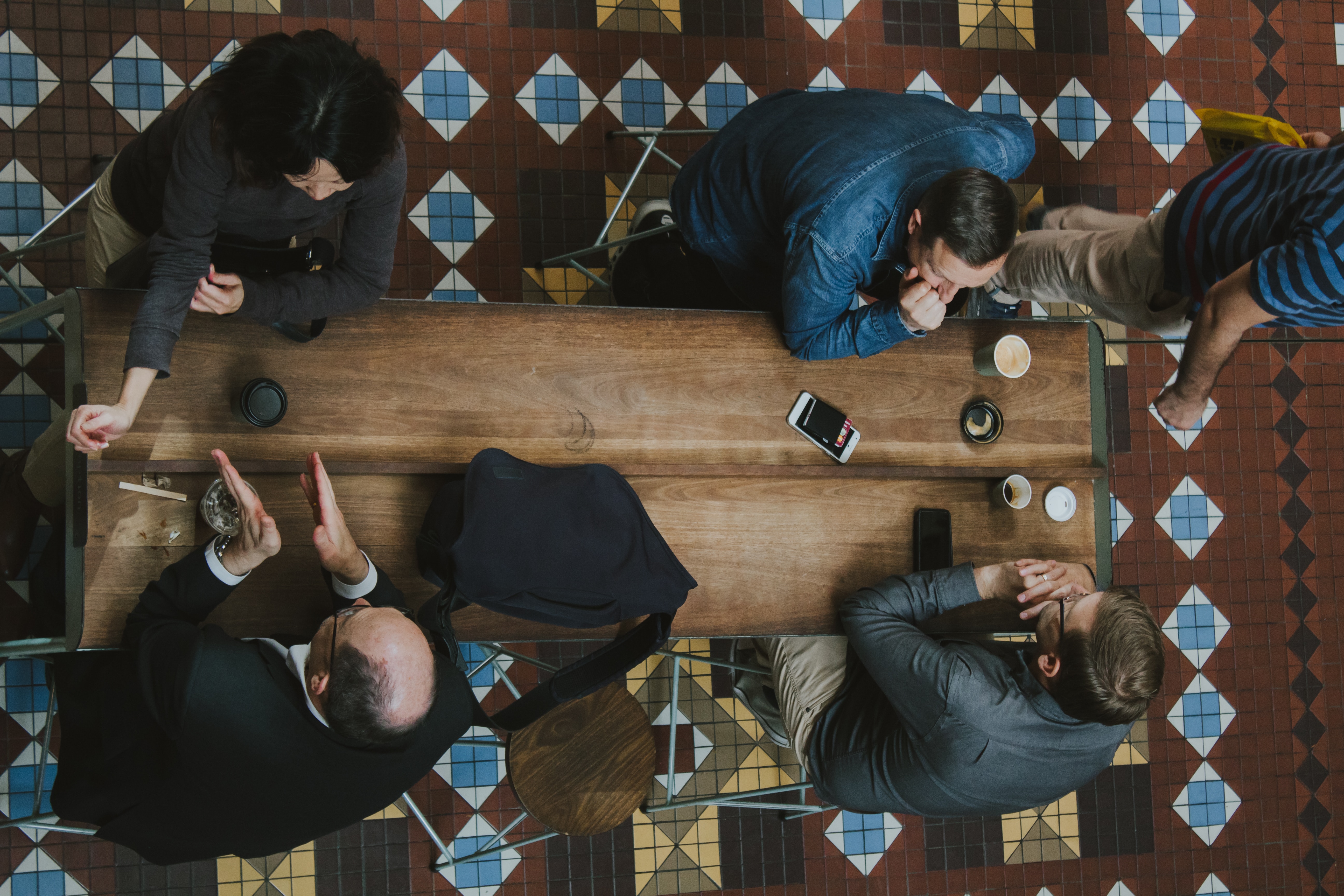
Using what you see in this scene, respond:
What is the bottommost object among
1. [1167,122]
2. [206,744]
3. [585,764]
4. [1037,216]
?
[585,764]

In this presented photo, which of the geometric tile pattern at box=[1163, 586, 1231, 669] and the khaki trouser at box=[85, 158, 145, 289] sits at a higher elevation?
the khaki trouser at box=[85, 158, 145, 289]

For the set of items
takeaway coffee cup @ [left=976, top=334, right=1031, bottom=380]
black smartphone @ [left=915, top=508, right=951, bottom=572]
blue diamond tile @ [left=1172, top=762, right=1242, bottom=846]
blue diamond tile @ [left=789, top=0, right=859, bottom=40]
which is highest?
blue diamond tile @ [left=789, top=0, right=859, bottom=40]

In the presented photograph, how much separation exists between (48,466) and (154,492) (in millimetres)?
630

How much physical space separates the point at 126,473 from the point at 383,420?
21.6 inches

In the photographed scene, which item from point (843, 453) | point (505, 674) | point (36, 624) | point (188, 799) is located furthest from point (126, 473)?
point (843, 453)

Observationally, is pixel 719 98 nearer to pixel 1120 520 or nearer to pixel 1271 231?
pixel 1271 231

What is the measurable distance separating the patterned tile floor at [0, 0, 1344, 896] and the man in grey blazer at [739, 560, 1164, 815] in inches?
34.6

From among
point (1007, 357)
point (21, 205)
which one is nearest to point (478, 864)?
point (1007, 357)

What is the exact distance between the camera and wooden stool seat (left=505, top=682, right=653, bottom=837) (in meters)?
2.52

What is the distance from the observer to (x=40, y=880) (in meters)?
2.87

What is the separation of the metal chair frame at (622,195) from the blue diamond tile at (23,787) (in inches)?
94.7

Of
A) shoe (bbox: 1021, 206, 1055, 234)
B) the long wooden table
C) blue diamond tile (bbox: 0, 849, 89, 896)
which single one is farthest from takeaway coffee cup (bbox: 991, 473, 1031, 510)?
blue diamond tile (bbox: 0, 849, 89, 896)

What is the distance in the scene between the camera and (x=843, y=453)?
2299 mm

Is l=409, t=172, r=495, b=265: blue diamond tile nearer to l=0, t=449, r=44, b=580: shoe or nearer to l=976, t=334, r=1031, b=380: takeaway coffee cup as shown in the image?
l=0, t=449, r=44, b=580: shoe
